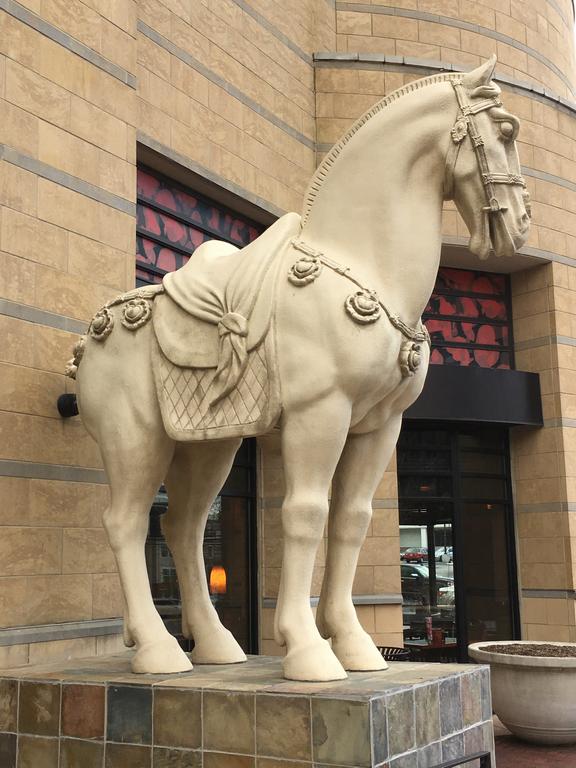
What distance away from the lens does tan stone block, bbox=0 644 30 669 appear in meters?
4.42

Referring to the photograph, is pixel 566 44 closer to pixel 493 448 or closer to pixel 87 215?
pixel 493 448

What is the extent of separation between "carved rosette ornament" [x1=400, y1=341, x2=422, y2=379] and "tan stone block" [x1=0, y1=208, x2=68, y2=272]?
2.37 m

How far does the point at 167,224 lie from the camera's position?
7438 mm

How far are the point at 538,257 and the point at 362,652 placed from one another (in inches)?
302

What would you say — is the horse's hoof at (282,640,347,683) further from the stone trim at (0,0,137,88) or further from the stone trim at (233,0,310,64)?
the stone trim at (233,0,310,64)

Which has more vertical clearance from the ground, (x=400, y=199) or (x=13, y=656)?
(x=400, y=199)

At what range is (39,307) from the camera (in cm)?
494

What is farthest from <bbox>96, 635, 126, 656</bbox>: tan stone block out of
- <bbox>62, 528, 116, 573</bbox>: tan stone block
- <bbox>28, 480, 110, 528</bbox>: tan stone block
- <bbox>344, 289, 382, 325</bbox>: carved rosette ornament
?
<bbox>344, 289, 382, 325</bbox>: carved rosette ornament

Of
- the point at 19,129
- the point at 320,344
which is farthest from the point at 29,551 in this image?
the point at 19,129

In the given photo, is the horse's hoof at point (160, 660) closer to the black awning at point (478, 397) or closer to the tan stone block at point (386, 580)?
the tan stone block at point (386, 580)

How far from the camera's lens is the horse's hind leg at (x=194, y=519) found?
4.25 metres

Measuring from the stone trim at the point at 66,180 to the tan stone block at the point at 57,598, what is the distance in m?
2.32

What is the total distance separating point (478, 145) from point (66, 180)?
2.73 m

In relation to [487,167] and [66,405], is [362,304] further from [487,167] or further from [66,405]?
[66,405]
